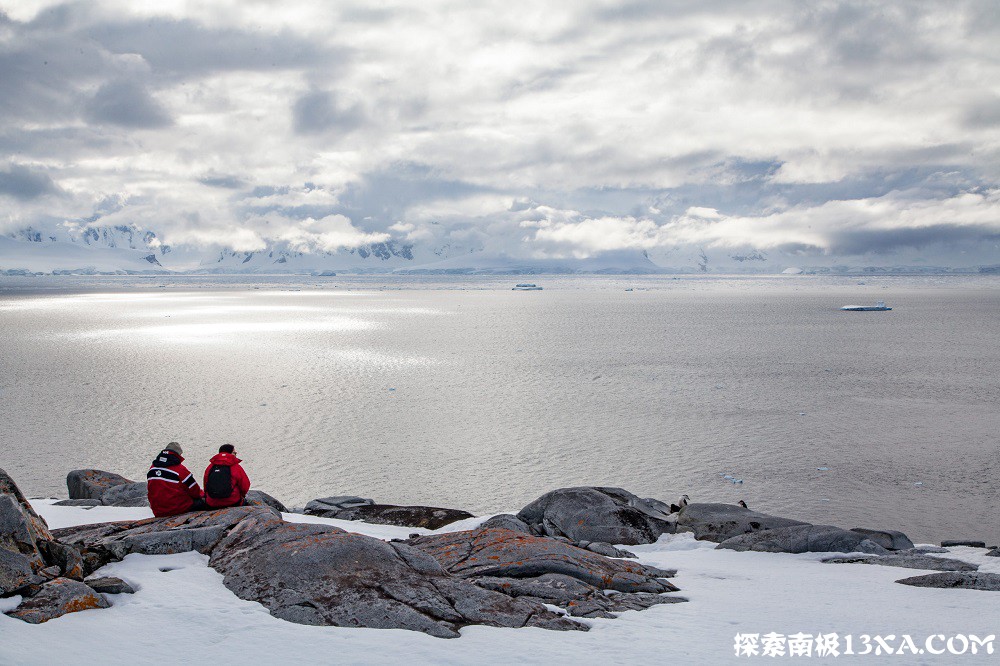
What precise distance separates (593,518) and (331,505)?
5.71 metres

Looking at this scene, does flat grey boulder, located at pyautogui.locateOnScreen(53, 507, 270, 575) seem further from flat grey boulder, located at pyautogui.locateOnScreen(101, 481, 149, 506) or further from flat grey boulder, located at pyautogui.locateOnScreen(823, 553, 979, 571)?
flat grey boulder, located at pyautogui.locateOnScreen(823, 553, 979, 571)

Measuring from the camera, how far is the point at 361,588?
6.73 metres

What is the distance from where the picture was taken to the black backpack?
9719 mm

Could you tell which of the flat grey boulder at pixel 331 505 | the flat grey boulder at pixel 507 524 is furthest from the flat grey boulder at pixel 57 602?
the flat grey boulder at pixel 331 505

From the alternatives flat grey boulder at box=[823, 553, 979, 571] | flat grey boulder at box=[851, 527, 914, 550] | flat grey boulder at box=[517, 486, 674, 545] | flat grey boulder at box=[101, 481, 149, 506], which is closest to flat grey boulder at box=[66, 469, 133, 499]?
flat grey boulder at box=[101, 481, 149, 506]

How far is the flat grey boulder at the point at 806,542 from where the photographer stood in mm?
11172

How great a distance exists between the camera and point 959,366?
140ft

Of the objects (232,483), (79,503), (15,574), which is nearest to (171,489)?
(232,483)

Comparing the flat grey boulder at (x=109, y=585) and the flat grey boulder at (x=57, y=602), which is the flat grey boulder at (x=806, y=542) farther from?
the flat grey boulder at (x=57, y=602)

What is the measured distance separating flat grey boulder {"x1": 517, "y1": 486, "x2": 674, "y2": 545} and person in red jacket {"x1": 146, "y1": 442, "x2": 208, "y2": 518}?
5572 millimetres

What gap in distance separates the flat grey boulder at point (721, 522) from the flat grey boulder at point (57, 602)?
9561 millimetres

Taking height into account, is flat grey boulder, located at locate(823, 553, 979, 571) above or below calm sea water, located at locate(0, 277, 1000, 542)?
above

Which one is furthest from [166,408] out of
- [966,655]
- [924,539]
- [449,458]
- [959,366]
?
[959,366]

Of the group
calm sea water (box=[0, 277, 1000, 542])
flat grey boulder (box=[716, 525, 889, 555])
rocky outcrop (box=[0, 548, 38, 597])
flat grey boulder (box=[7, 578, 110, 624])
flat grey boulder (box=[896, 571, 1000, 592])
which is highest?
rocky outcrop (box=[0, 548, 38, 597])
